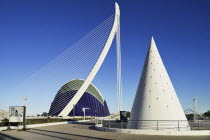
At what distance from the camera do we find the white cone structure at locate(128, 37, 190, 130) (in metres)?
15.8

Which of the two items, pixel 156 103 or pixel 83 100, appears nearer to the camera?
pixel 156 103

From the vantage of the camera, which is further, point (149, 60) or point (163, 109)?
point (149, 60)

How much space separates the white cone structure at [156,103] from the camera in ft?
51.9

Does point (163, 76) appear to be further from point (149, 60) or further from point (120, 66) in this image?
point (120, 66)

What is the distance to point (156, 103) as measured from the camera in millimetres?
16359

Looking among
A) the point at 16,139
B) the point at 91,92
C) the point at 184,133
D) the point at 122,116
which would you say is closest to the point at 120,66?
the point at 122,116

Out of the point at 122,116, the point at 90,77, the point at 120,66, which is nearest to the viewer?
the point at 122,116

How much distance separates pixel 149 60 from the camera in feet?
61.0

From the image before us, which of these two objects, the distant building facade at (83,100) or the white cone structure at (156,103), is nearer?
the white cone structure at (156,103)

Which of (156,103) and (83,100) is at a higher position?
(156,103)

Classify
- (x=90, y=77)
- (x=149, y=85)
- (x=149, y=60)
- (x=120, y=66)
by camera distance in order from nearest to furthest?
(x=149, y=85) → (x=149, y=60) → (x=120, y=66) → (x=90, y=77)

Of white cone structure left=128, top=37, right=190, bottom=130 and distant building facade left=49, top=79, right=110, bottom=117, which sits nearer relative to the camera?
white cone structure left=128, top=37, right=190, bottom=130

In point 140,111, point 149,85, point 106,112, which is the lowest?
point 106,112

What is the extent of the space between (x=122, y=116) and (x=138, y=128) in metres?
9.56
